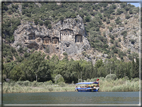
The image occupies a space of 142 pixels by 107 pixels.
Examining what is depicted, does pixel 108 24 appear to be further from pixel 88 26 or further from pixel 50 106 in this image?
pixel 50 106

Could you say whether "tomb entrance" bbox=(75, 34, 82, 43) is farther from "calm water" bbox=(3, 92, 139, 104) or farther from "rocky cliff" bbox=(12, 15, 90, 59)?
"calm water" bbox=(3, 92, 139, 104)

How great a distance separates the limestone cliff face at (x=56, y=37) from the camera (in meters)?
103

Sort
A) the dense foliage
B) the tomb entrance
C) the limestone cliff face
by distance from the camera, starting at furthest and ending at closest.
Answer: the tomb entrance
the limestone cliff face
the dense foliage

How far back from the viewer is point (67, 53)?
102438 millimetres

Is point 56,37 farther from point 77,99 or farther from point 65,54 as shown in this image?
point 77,99

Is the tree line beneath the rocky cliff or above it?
beneath

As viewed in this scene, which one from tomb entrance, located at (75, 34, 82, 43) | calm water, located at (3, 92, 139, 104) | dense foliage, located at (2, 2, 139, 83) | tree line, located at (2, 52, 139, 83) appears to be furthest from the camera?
tomb entrance, located at (75, 34, 82, 43)

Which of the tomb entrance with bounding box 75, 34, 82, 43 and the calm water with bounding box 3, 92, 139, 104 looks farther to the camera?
the tomb entrance with bounding box 75, 34, 82, 43

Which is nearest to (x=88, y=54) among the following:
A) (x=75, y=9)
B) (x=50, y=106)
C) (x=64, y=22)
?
(x=64, y=22)

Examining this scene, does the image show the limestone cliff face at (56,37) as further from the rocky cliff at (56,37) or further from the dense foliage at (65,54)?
the dense foliage at (65,54)

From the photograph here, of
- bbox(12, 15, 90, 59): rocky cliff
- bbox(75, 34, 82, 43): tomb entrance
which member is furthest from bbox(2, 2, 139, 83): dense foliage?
bbox(75, 34, 82, 43): tomb entrance

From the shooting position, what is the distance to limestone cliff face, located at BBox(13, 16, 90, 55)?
103 metres

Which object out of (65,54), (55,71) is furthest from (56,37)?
(55,71)

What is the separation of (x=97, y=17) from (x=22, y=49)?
2069 inches
